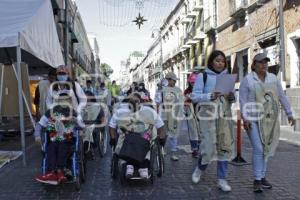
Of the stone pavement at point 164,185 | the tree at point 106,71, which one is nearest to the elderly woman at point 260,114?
the stone pavement at point 164,185

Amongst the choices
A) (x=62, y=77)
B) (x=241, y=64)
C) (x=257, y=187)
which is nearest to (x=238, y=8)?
(x=241, y=64)

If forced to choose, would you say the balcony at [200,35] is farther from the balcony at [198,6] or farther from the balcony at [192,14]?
the balcony at [192,14]

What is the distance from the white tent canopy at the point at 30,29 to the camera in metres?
9.15

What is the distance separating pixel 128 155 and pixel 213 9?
76.9ft

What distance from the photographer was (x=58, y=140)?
684cm

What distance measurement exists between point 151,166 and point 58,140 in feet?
4.50

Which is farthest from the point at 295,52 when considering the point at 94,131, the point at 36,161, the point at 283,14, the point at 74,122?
the point at 74,122

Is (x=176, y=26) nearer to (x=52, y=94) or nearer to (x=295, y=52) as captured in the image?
(x=295, y=52)

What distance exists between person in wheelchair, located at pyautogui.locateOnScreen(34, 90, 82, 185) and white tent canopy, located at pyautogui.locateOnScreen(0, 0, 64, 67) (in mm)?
2498

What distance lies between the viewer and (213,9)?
29.3 metres

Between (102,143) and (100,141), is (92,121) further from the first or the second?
(102,143)

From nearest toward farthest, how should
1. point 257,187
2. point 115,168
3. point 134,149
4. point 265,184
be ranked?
point 257,187, point 265,184, point 134,149, point 115,168

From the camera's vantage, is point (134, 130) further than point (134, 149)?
Yes

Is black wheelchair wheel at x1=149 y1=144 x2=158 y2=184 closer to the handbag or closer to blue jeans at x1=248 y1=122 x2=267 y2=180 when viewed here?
the handbag
